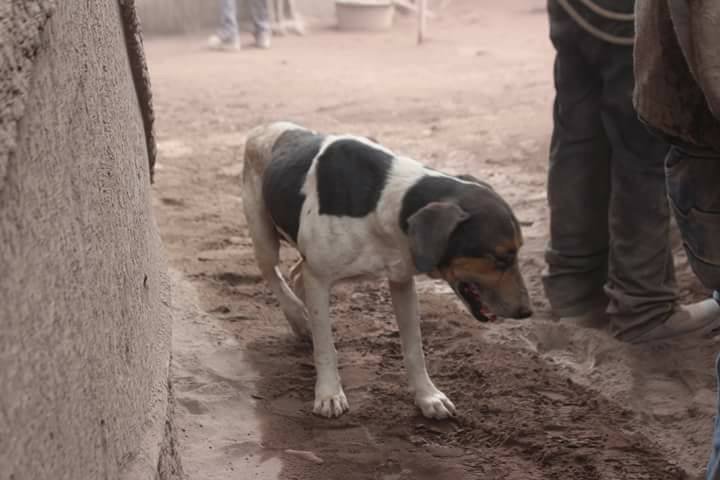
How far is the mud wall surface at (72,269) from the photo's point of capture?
1539 millimetres

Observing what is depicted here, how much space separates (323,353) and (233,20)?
9.81 metres

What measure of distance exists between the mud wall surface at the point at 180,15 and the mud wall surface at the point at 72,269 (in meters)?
12.0

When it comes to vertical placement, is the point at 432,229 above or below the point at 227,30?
above

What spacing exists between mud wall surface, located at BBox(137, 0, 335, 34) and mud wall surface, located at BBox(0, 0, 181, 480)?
39.3 feet

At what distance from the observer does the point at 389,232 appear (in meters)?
3.56

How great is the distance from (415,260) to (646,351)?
1.41 meters

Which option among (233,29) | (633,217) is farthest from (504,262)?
(233,29)

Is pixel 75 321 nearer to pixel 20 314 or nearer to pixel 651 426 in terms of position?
pixel 20 314

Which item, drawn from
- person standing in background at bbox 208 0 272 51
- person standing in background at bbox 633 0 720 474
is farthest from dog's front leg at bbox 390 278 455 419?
person standing in background at bbox 208 0 272 51

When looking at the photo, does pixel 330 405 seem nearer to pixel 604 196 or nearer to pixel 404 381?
pixel 404 381

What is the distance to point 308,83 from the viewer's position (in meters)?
10.4

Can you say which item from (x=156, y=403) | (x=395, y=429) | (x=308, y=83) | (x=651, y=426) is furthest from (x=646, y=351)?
(x=308, y=83)

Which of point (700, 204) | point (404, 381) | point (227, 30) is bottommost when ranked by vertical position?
point (227, 30)

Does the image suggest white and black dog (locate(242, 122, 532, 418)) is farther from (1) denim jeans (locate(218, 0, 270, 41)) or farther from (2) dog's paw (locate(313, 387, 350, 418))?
(1) denim jeans (locate(218, 0, 270, 41))
